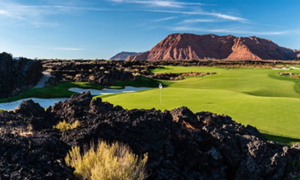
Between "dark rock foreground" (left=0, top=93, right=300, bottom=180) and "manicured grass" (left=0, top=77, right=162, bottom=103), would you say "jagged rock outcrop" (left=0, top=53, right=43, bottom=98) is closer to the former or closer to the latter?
"manicured grass" (left=0, top=77, right=162, bottom=103)

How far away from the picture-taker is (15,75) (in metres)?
33.0

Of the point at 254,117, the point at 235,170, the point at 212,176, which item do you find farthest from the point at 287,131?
the point at 212,176

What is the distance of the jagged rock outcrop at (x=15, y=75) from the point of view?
31.0 meters

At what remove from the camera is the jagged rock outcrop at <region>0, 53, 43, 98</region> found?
3101 centimetres

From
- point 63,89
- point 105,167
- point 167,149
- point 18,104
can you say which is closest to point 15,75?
point 63,89

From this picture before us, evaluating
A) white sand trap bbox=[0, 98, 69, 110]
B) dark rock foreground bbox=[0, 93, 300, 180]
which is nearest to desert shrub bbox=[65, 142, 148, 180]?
dark rock foreground bbox=[0, 93, 300, 180]

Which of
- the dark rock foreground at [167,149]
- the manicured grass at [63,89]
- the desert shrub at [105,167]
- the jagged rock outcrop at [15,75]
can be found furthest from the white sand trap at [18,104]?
the desert shrub at [105,167]

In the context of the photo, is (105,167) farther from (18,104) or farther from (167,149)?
(18,104)

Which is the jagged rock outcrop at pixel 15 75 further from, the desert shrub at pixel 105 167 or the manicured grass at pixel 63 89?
the desert shrub at pixel 105 167

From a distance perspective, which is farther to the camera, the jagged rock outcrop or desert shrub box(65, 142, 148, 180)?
the jagged rock outcrop

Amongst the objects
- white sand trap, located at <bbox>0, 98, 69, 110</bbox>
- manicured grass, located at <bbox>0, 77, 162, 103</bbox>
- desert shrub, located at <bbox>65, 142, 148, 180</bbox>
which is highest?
desert shrub, located at <bbox>65, 142, 148, 180</bbox>

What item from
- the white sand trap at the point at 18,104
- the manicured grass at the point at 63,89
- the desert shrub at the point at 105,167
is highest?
the desert shrub at the point at 105,167

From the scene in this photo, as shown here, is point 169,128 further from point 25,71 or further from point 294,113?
point 25,71

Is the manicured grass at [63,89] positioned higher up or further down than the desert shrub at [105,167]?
further down
